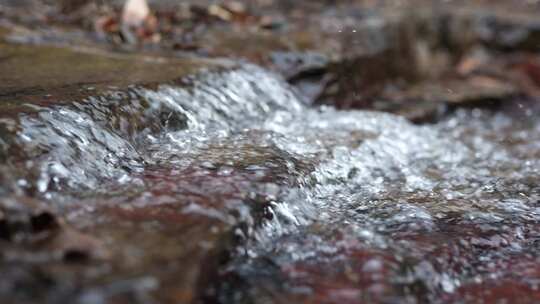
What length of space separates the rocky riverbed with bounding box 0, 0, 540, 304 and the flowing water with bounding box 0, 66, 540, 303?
0.01 metres

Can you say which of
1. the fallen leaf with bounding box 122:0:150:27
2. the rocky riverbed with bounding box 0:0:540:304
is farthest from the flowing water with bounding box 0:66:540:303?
the fallen leaf with bounding box 122:0:150:27

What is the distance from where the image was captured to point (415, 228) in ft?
7.82

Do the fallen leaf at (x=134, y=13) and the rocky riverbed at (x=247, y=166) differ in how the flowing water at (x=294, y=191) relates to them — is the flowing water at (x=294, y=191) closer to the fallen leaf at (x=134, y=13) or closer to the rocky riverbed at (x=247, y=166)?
the rocky riverbed at (x=247, y=166)

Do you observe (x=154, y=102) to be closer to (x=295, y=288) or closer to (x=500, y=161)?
(x=295, y=288)

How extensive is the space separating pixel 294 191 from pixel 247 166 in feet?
0.84

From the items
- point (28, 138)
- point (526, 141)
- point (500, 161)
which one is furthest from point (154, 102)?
point (526, 141)

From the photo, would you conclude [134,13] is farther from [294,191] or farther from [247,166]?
[294,191]

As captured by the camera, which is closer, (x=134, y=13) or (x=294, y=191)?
(x=294, y=191)

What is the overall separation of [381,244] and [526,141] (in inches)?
134

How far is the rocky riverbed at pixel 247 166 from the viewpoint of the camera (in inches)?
64.2

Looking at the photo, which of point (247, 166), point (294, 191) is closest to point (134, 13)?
point (247, 166)

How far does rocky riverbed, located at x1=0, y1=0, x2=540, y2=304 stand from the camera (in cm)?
163

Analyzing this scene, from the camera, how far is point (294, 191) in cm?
251

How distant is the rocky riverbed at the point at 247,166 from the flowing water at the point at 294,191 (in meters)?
0.01
